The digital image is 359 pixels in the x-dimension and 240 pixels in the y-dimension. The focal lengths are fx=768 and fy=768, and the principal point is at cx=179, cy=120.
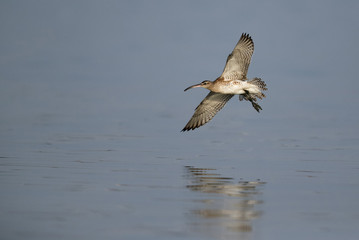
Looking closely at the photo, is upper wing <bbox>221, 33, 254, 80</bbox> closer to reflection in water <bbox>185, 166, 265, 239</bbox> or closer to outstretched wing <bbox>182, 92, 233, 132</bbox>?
outstretched wing <bbox>182, 92, 233, 132</bbox>

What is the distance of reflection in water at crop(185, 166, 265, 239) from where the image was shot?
249 inches

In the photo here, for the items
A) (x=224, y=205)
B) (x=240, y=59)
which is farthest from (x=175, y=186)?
(x=240, y=59)

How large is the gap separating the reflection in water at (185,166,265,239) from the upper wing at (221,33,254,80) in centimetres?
283

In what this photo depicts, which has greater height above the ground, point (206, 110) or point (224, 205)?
point (206, 110)

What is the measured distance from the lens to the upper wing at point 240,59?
484 inches

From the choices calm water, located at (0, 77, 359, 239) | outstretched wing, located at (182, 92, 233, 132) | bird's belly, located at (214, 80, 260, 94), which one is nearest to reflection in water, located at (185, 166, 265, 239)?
calm water, located at (0, 77, 359, 239)

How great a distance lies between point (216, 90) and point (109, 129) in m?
4.41

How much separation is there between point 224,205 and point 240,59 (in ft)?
17.5

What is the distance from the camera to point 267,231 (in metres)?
6.37

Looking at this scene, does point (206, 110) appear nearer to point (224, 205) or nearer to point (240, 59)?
point (240, 59)

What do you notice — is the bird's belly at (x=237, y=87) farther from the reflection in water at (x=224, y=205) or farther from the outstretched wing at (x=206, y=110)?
the reflection in water at (x=224, y=205)

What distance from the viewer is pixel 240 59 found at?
12.4 m

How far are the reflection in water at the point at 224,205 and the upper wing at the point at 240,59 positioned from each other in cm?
283

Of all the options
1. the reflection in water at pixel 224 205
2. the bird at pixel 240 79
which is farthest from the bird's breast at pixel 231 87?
the reflection in water at pixel 224 205
